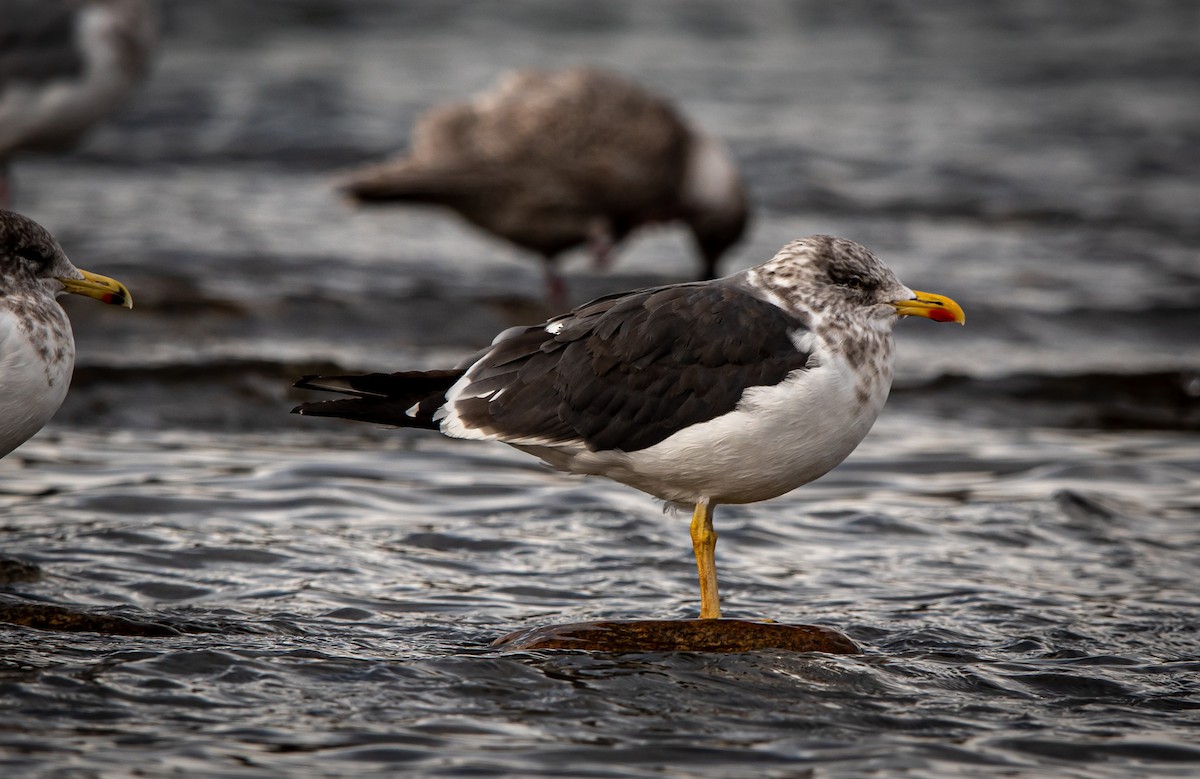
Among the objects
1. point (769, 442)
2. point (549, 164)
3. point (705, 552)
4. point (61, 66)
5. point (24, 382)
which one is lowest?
point (705, 552)

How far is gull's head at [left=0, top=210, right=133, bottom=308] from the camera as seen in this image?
5.23 meters

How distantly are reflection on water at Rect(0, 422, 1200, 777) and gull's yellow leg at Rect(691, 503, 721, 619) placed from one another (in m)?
0.29

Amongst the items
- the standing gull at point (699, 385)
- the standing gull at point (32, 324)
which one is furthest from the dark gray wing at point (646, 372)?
the standing gull at point (32, 324)

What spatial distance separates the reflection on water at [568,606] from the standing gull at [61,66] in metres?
4.88

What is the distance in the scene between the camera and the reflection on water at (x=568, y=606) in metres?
4.12

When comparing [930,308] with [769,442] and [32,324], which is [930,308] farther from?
[32,324]

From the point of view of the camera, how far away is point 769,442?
190 inches

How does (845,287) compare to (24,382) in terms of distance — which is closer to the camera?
(24,382)

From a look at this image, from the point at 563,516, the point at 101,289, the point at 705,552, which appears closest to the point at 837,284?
the point at 705,552

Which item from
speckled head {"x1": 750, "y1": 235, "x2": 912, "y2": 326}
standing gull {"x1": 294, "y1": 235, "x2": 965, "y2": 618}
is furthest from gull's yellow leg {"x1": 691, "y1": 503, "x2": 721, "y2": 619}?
speckled head {"x1": 750, "y1": 235, "x2": 912, "y2": 326}

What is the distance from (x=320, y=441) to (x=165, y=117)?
1101cm

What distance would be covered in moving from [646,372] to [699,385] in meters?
0.17

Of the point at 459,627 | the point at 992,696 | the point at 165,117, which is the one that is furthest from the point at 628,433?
the point at 165,117

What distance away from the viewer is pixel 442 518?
6.49 metres
